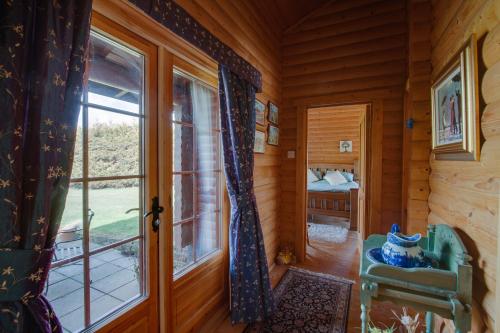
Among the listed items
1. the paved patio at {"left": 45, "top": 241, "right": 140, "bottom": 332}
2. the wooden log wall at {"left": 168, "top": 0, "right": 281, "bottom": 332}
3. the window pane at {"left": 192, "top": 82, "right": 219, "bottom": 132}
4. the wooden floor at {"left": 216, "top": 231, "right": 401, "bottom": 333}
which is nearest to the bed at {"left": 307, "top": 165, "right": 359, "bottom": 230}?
the wooden floor at {"left": 216, "top": 231, "right": 401, "bottom": 333}

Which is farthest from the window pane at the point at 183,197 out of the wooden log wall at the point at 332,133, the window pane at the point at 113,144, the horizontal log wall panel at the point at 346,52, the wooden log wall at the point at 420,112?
the wooden log wall at the point at 332,133

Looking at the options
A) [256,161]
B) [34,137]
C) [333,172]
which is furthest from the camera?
[333,172]

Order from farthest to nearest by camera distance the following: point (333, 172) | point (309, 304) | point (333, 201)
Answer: point (333, 172), point (333, 201), point (309, 304)

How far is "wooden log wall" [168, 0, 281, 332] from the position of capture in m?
1.67

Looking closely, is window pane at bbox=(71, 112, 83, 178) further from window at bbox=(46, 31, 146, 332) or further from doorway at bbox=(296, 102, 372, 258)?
doorway at bbox=(296, 102, 372, 258)

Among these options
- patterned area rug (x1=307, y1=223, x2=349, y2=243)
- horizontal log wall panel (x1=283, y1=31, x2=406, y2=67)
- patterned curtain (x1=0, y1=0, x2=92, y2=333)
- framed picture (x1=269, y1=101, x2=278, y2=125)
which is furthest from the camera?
patterned area rug (x1=307, y1=223, x2=349, y2=243)

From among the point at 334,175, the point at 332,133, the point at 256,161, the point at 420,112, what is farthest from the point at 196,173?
the point at 332,133

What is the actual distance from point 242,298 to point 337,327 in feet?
2.64

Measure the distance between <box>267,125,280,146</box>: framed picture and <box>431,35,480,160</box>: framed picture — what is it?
61.9 inches

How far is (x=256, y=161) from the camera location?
8.23 ft

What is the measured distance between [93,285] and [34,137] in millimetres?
787

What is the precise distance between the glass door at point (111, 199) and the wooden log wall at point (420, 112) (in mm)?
2134

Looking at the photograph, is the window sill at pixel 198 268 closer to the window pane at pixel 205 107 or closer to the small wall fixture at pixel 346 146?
the window pane at pixel 205 107

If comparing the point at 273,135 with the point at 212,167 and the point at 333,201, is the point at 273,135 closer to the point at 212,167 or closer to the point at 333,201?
→ the point at 212,167
